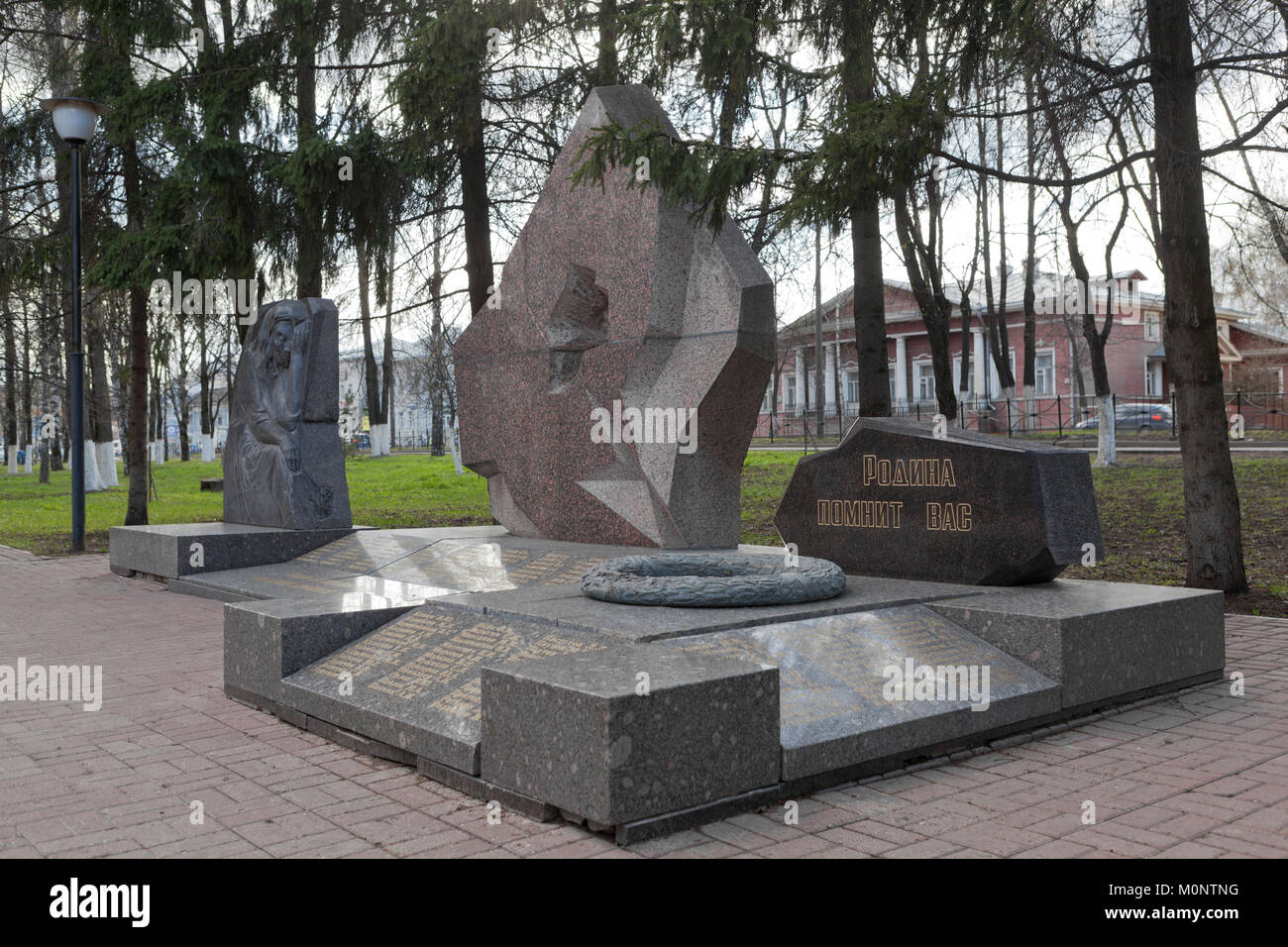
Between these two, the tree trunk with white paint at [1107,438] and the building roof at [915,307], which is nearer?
the tree trunk with white paint at [1107,438]

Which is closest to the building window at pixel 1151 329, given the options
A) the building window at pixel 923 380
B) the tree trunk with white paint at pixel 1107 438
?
the building window at pixel 923 380

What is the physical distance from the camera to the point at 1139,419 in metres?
33.4

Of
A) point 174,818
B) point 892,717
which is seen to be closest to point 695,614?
point 892,717

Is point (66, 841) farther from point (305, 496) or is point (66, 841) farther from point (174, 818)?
point (305, 496)

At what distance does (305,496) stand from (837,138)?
6338mm

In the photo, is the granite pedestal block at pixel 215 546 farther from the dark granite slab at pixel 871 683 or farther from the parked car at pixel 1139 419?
the parked car at pixel 1139 419

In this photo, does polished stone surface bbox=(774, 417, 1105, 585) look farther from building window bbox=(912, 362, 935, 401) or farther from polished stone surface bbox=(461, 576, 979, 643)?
building window bbox=(912, 362, 935, 401)

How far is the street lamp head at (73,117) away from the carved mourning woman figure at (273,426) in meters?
3.30

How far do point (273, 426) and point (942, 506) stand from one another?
737 centimetres

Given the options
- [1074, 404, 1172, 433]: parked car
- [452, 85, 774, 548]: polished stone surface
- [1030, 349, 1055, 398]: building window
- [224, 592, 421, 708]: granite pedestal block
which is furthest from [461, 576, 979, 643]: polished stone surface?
[1030, 349, 1055, 398]: building window

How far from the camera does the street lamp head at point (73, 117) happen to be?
12.5 meters

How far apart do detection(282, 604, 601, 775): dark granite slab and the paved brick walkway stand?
0.53 ft

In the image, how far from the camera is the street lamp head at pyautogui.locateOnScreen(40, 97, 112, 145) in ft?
40.9

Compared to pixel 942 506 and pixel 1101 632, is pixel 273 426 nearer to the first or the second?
pixel 942 506
